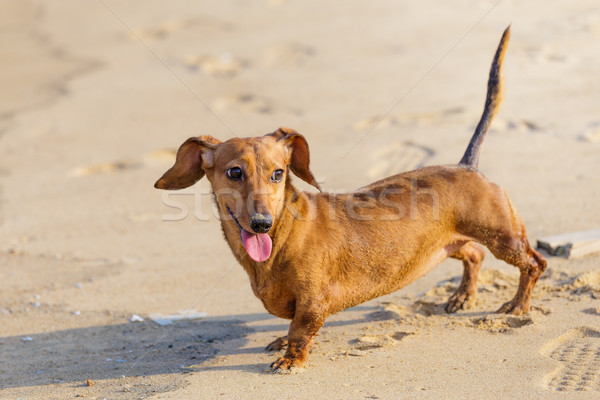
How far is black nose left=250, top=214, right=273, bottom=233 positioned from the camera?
12.8ft

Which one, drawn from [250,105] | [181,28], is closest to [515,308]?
[250,105]

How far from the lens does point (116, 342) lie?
16.5 feet

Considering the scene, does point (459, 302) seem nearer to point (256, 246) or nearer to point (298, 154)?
point (298, 154)

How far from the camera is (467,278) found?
201 inches

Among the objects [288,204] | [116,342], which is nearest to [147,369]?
[116,342]

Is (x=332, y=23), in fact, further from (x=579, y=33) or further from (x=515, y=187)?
(x=515, y=187)

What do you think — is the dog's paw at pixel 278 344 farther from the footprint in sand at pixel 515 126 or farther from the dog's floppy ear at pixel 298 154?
the footprint in sand at pixel 515 126

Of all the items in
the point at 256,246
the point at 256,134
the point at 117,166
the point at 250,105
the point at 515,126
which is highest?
the point at 515,126

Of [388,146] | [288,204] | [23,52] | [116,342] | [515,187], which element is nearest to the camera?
[288,204]

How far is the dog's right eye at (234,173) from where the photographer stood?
13.5ft

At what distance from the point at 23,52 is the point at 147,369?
9.30 m

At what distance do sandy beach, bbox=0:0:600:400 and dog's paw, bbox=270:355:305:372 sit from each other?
0.25ft

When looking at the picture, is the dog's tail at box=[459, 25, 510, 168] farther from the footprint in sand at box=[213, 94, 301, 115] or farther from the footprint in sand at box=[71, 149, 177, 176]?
the footprint in sand at box=[71, 149, 177, 176]

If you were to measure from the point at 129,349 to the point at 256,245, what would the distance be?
140 cm
